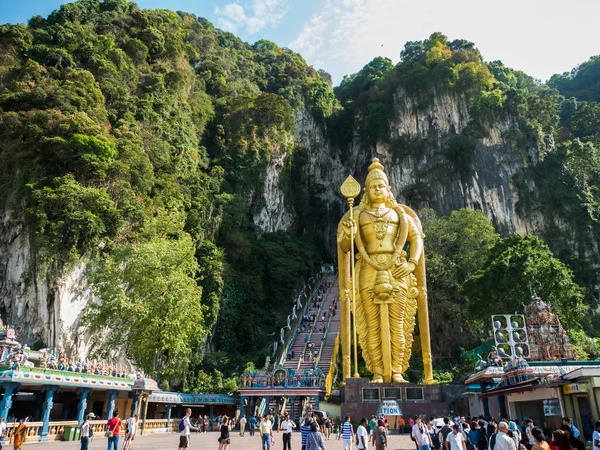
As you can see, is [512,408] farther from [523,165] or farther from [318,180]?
[318,180]

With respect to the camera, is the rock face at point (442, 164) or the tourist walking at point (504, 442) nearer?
the tourist walking at point (504, 442)

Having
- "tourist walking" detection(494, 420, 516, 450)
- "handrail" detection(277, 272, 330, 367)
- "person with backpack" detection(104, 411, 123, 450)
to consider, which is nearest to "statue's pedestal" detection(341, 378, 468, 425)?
"person with backpack" detection(104, 411, 123, 450)

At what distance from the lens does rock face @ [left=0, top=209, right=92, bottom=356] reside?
15844 mm

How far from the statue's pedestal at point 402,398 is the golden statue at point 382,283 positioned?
0.51 meters

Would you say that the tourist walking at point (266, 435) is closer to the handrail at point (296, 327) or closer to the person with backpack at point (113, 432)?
the person with backpack at point (113, 432)

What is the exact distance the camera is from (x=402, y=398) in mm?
12188

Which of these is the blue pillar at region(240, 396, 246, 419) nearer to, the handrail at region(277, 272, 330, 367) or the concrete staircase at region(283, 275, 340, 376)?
the concrete staircase at region(283, 275, 340, 376)

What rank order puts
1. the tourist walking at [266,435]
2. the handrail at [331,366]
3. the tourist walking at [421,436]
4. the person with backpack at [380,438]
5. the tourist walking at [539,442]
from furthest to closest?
the handrail at [331,366] → the tourist walking at [266,435] → the person with backpack at [380,438] → the tourist walking at [421,436] → the tourist walking at [539,442]

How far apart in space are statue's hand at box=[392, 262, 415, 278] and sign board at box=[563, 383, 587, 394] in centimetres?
620

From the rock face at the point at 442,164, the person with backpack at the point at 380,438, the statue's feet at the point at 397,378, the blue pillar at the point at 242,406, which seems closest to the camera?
the person with backpack at the point at 380,438

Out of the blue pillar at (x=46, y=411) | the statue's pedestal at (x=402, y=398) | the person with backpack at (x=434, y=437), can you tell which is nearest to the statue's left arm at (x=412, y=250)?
the statue's pedestal at (x=402, y=398)

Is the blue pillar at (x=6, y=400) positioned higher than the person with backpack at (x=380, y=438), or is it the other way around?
the blue pillar at (x=6, y=400)

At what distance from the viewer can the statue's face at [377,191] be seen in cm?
1406

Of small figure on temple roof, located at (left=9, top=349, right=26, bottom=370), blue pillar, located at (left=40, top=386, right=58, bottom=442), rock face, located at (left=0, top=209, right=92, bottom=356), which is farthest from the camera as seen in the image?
rock face, located at (left=0, top=209, right=92, bottom=356)
